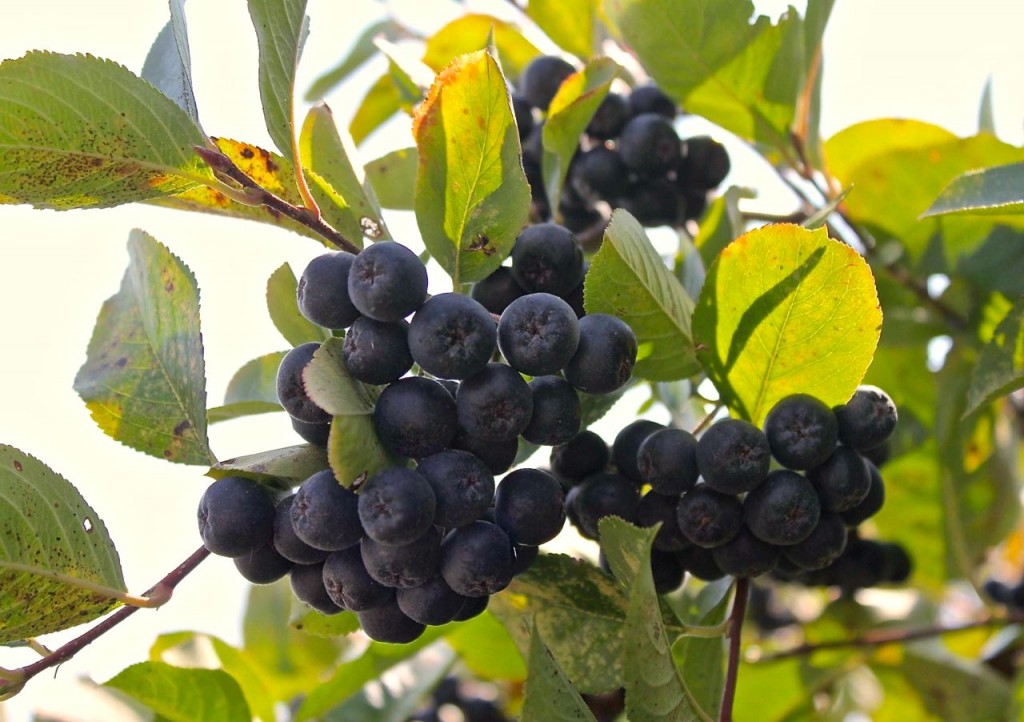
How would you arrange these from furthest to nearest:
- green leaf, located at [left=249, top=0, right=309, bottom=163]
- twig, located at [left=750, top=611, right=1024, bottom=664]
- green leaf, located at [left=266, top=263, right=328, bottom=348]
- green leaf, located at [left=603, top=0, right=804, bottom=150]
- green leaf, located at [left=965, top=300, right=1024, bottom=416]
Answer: twig, located at [left=750, top=611, right=1024, bottom=664] → green leaf, located at [left=603, top=0, right=804, bottom=150] → green leaf, located at [left=965, top=300, right=1024, bottom=416] → green leaf, located at [left=266, top=263, right=328, bottom=348] → green leaf, located at [left=249, top=0, right=309, bottom=163]

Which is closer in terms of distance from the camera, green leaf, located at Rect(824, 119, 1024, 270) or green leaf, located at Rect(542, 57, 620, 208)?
green leaf, located at Rect(542, 57, 620, 208)

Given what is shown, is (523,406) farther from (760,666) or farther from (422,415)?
(760,666)

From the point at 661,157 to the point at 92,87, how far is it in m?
1.22

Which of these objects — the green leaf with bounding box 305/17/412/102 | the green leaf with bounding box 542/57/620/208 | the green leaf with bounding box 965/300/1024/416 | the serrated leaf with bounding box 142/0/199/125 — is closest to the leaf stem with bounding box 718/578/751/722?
the green leaf with bounding box 965/300/1024/416

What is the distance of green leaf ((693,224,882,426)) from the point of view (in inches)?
57.4

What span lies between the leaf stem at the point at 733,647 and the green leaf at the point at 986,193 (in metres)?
0.69

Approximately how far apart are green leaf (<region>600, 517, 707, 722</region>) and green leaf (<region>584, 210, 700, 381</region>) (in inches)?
13.7

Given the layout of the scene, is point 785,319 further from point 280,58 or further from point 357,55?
point 357,55

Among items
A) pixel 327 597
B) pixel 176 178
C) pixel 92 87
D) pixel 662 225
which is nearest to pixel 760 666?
pixel 662 225

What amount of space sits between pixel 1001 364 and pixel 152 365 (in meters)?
1.42

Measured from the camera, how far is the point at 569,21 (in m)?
2.49

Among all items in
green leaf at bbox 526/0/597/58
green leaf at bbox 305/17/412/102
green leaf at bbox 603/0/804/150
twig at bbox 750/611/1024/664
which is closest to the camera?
green leaf at bbox 603/0/804/150

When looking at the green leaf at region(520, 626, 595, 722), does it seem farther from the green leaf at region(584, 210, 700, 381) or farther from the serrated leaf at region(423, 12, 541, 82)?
the serrated leaf at region(423, 12, 541, 82)

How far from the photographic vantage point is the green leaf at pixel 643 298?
4.78ft
